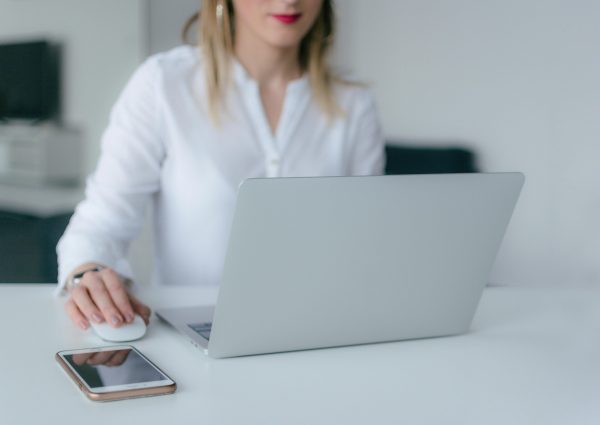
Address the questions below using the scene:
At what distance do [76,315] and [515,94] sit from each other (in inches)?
90.5

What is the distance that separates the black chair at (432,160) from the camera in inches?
119

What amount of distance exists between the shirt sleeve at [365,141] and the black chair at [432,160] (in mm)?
1194

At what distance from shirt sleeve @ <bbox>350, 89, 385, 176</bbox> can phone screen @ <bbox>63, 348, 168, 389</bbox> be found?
98cm

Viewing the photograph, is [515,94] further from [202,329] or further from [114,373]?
[114,373]

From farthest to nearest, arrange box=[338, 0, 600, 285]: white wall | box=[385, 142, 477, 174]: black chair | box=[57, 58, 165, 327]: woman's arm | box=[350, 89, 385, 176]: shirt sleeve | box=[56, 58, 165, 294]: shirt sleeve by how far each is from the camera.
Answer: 1. box=[385, 142, 477, 174]: black chair
2. box=[338, 0, 600, 285]: white wall
3. box=[350, 89, 385, 176]: shirt sleeve
4. box=[56, 58, 165, 294]: shirt sleeve
5. box=[57, 58, 165, 327]: woman's arm

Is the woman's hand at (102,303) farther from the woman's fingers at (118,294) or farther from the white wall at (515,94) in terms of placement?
the white wall at (515,94)

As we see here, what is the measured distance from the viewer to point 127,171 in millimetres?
1555

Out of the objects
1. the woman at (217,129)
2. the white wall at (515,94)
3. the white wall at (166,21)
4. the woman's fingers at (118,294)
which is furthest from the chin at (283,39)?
the white wall at (166,21)

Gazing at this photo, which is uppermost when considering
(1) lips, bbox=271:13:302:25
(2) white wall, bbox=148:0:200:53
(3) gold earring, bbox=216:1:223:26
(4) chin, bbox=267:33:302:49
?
(1) lips, bbox=271:13:302:25

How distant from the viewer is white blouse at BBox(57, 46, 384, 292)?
1560 mm

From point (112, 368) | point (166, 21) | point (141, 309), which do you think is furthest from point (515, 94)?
point (112, 368)

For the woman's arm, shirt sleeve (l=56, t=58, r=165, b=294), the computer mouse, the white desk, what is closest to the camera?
the white desk

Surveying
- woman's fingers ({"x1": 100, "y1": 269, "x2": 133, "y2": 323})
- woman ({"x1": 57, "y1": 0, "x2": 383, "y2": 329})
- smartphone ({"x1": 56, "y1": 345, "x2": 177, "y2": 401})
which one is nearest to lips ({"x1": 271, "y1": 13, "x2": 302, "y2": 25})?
woman ({"x1": 57, "y1": 0, "x2": 383, "y2": 329})

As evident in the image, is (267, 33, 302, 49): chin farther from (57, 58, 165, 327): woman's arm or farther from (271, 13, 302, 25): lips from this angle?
(57, 58, 165, 327): woman's arm
